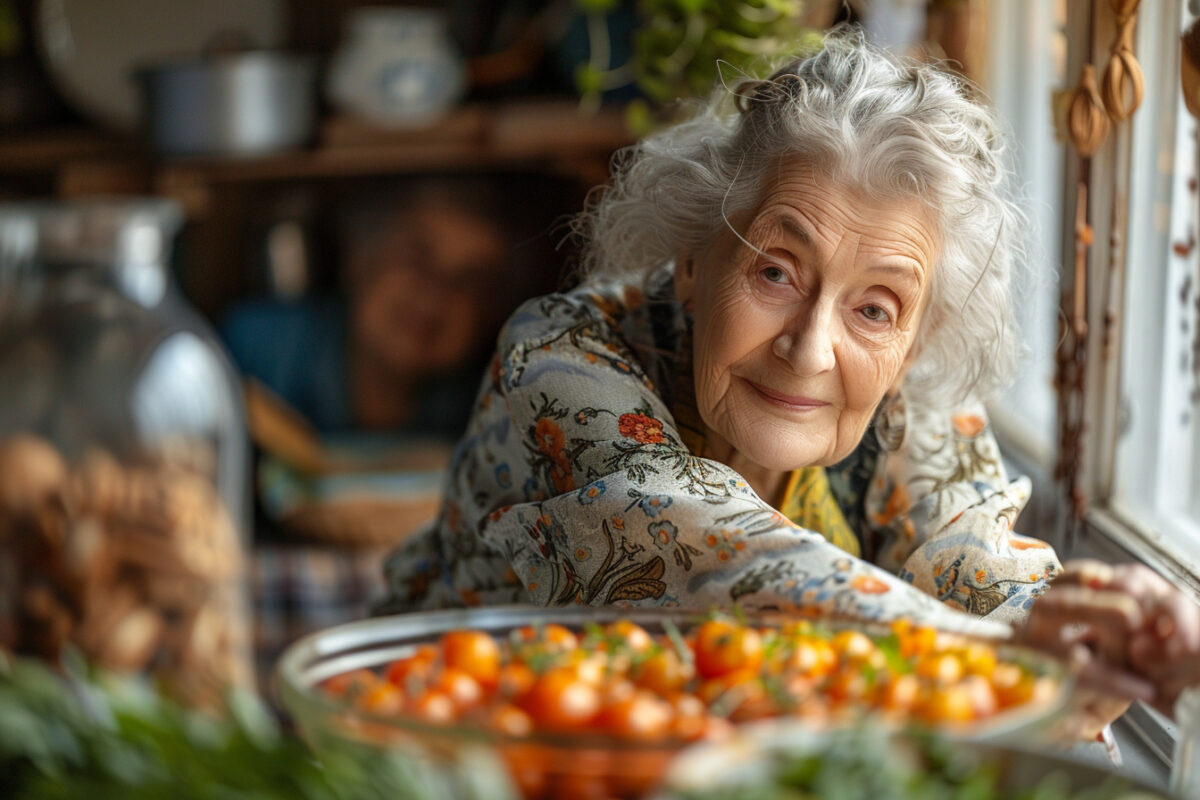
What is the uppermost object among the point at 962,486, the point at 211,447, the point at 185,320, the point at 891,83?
the point at 891,83

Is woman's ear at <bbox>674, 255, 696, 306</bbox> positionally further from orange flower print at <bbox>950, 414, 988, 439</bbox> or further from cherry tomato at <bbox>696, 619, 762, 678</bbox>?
cherry tomato at <bbox>696, 619, 762, 678</bbox>

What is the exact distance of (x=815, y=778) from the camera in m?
0.54

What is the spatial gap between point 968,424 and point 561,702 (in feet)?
2.80

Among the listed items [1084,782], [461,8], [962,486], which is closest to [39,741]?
[1084,782]

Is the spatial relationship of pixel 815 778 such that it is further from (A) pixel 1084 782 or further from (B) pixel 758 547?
(B) pixel 758 547

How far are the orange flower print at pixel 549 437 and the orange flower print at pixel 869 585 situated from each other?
1.14 ft

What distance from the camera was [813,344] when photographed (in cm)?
110

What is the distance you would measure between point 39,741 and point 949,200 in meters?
0.89

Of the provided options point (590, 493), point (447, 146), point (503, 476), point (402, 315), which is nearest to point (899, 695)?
point (590, 493)

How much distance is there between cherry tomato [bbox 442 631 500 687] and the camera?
26.3 inches

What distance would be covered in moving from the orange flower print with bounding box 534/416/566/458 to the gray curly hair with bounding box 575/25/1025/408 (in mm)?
260

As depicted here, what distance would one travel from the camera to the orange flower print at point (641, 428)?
43.0 inches

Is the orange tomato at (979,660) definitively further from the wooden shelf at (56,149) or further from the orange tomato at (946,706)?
the wooden shelf at (56,149)

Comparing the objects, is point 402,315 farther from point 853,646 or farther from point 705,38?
point 853,646
